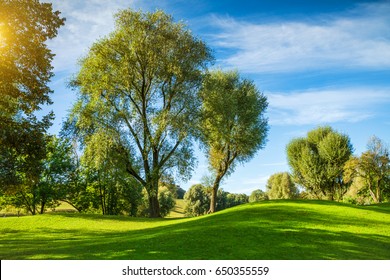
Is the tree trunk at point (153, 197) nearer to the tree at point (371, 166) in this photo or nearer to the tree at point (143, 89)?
the tree at point (143, 89)

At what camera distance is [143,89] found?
44.7 metres

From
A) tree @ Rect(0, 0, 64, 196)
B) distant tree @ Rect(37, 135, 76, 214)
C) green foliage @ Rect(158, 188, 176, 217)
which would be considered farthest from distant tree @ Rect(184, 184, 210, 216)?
tree @ Rect(0, 0, 64, 196)

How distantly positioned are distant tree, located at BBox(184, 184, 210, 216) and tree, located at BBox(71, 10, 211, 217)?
5985 cm

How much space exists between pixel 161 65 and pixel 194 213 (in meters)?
67.7

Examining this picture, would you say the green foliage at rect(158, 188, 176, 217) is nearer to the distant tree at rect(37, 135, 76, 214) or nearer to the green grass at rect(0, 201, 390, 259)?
the distant tree at rect(37, 135, 76, 214)

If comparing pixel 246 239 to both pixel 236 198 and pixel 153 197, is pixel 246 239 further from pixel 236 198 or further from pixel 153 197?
pixel 236 198

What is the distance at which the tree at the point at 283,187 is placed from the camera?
93.1 m

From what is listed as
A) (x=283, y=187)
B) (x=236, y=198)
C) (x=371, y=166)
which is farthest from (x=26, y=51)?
(x=236, y=198)

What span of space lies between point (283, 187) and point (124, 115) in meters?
63.8

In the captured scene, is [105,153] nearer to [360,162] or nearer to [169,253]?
[169,253]

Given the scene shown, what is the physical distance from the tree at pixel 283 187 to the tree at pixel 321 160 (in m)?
13.4

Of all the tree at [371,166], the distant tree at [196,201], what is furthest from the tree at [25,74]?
the distant tree at [196,201]

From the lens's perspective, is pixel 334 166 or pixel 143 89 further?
pixel 334 166

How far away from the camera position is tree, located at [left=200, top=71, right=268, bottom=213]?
4678 centimetres
